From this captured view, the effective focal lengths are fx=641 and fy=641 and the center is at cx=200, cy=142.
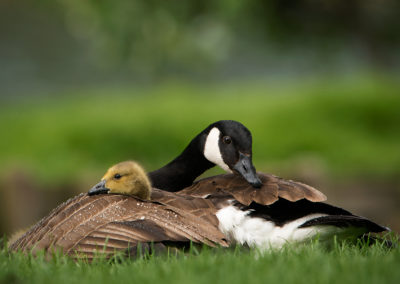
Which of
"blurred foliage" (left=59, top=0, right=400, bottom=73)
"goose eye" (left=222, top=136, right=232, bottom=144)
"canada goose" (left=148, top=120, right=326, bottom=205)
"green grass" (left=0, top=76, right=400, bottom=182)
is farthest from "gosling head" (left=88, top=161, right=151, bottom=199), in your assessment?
"blurred foliage" (left=59, top=0, right=400, bottom=73)

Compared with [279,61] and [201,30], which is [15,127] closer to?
[201,30]

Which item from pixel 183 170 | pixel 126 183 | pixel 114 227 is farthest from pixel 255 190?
pixel 183 170

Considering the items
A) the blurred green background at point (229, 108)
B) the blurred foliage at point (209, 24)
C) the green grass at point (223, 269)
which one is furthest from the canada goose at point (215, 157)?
the blurred foliage at point (209, 24)

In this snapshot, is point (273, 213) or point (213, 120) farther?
point (213, 120)

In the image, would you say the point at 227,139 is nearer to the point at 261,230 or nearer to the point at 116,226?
the point at 261,230

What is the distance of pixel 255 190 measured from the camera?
4.48 m

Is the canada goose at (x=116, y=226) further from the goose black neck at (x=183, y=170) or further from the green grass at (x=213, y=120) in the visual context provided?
the green grass at (x=213, y=120)

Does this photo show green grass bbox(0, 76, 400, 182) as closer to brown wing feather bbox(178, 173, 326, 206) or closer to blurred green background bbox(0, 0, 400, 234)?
blurred green background bbox(0, 0, 400, 234)

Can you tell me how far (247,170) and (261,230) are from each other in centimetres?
60

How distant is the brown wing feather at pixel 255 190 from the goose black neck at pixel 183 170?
0.76 meters

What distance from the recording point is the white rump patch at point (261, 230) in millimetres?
4328

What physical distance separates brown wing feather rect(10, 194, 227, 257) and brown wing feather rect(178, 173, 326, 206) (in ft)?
1.11

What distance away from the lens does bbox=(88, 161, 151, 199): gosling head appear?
4609 millimetres

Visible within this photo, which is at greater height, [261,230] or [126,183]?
[126,183]
